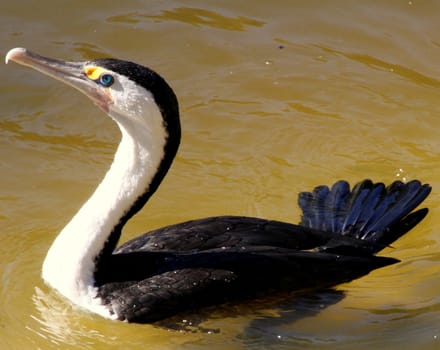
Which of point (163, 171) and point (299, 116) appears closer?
point (163, 171)

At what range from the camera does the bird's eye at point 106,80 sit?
521 centimetres

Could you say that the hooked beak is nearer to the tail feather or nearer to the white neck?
the white neck

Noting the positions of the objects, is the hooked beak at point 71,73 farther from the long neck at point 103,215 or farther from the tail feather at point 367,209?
the tail feather at point 367,209

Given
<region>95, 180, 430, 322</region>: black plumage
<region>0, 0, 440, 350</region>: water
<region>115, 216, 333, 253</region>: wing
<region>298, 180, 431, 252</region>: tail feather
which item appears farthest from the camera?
<region>298, 180, 431, 252</region>: tail feather

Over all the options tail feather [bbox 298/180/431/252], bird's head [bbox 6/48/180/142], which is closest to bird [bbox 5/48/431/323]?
bird's head [bbox 6/48/180/142]

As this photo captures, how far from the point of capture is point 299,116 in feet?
25.3

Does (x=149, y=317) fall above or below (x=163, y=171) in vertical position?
below

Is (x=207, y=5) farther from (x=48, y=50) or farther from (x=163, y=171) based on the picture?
(x=163, y=171)

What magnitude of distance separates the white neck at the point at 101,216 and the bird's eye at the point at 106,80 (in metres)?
0.15

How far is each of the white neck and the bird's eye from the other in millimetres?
148

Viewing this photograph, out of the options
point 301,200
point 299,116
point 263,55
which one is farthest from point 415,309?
point 263,55

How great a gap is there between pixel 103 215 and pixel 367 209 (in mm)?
1644

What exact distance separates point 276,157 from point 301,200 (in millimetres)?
841

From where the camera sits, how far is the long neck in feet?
17.4
